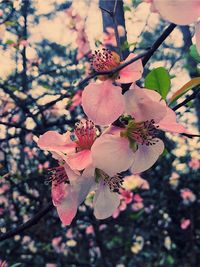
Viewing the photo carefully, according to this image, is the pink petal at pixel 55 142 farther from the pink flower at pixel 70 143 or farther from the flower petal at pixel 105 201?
the flower petal at pixel 105 201

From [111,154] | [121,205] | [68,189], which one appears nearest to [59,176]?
[68,189]

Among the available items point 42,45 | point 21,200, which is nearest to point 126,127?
point 21,200

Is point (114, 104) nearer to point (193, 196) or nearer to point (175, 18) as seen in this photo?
point (175, 18)

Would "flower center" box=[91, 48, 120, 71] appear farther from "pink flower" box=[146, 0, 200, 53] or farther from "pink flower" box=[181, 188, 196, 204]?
"pink flower" box=[181, 188, 196, 204]

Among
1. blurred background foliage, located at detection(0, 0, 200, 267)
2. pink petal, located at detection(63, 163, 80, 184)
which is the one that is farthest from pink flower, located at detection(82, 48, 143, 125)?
blurred background foliage, located at detection(0, 0, 200, 267)

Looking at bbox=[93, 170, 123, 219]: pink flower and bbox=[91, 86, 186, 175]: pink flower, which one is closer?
bbox=[91, 86, 186, 175]: pink flower

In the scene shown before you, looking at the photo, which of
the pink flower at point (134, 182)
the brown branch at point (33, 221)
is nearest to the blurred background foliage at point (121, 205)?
the pink flower at point (134, 182)

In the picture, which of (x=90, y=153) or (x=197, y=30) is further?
(x=90, y=153)
